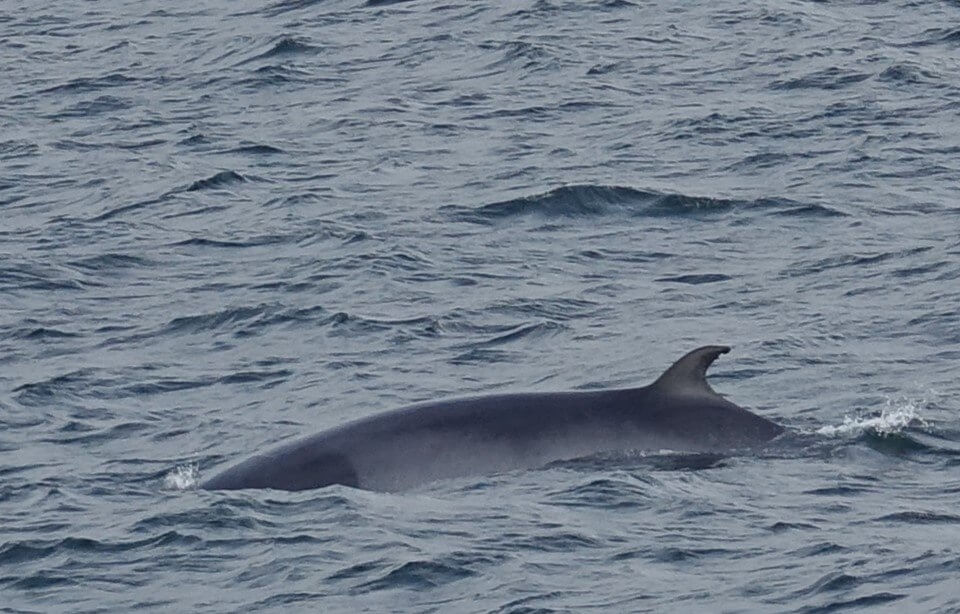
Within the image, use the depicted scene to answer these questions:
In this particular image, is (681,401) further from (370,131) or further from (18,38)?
(18,38)

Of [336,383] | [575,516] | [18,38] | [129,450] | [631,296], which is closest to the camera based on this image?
[575,516]

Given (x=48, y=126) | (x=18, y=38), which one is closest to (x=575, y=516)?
(x=48, y=126)

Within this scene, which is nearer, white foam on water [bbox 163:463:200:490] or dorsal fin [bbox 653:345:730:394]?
dorsal fin [bbox 653:345:730:394]

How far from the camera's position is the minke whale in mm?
18719

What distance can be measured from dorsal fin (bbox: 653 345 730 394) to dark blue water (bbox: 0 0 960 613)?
699mm

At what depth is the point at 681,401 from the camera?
1900cm

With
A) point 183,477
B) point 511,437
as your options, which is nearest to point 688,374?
point 511,437

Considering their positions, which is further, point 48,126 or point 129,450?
point 48,126

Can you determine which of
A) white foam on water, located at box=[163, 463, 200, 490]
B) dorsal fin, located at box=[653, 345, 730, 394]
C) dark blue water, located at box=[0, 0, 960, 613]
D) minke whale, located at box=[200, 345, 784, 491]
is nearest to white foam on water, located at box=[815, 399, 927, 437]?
dark blue water, located at box=[0, 0, 960, 613]

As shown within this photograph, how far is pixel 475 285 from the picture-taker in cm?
2570

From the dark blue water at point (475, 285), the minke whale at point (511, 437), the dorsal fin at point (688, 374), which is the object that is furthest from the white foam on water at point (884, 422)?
the dorsal fin at point (688, 374)

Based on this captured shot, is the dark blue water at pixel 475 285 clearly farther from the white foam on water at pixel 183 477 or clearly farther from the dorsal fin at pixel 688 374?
the dorsal fin at pixel 688 374

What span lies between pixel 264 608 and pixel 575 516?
2644 millimetres

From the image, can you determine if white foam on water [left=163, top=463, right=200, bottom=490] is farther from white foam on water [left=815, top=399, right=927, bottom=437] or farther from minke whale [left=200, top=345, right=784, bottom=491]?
white foam on water [left=815, top=399, right=927, bottom=437]
